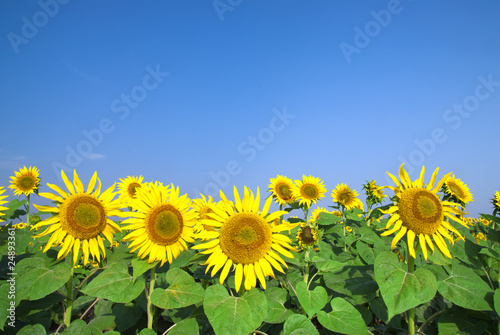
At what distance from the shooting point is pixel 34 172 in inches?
409

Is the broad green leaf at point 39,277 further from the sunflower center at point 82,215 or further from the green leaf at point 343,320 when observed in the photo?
the green leaf at point 343,320

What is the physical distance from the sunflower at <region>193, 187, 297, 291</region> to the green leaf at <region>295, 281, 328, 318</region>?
314 millimetres

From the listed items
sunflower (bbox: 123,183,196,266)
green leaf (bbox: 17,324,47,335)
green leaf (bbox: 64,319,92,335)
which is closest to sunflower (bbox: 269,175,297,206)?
sunflower (bbox: 123,183,196,266)

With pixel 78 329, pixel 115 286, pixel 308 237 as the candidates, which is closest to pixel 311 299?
pixel 308 237

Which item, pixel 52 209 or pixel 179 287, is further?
pixel 52 209

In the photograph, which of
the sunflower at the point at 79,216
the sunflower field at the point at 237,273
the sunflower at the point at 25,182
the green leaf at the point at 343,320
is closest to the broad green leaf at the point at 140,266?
the sunflower field at the point at 237,273

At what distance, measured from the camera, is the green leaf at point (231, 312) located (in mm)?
2627

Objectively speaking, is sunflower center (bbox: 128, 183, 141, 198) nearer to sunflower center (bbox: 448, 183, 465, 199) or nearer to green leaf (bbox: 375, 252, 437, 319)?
green leaf (bbox: 375, 252, 437, 319)

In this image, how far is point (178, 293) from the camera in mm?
3084

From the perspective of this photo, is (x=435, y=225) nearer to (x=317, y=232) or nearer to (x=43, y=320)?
(x=317, y=232)

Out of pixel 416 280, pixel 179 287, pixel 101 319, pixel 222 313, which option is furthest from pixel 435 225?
pixel 101 319

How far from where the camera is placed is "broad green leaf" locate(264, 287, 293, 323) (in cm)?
318

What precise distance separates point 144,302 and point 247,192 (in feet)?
5.96

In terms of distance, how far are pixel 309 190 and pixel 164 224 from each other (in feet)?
19.2
